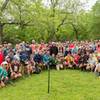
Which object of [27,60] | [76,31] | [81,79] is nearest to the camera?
[81,79]

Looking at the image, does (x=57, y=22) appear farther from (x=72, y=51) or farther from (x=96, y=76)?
(x=96, y=76)

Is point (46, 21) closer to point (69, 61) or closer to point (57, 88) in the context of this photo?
point (69, 61)

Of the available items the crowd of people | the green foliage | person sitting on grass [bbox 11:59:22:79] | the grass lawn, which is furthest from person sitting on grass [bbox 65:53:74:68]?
the green foliage

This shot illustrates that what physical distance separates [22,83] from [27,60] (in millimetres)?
3074

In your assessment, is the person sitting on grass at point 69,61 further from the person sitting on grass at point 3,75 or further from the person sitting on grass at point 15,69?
the person sitting on grass at point 3,75

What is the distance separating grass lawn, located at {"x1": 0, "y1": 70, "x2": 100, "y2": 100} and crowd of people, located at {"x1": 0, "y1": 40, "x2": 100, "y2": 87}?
1.97 ft

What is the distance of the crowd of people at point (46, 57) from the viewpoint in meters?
17.5

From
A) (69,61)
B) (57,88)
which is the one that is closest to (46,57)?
(69,61)

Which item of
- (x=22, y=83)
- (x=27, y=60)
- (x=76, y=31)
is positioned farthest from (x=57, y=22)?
(x=22, y=83)

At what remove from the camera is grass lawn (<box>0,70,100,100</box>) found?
44.0 ft

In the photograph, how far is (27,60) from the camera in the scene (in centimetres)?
1933

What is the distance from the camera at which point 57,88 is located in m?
15.0

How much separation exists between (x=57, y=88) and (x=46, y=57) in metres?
6.17

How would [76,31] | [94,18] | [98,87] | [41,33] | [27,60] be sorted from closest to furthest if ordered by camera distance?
[98,87]
[27,60]
[41,33]
[76,31]
[94,18]
